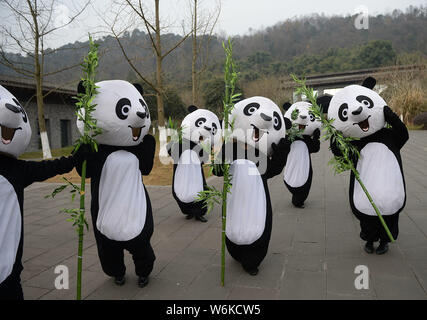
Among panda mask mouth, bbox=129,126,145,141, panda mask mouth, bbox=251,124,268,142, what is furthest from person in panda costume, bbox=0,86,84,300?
panda mask mouth, bbox=251,124,268,142

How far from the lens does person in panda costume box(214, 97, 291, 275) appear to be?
3494 mm

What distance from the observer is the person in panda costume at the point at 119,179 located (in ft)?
10.3

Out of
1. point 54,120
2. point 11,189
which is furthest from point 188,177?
point 54,120

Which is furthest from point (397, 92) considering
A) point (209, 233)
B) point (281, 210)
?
point (209, 233)

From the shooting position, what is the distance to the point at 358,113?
3758mm

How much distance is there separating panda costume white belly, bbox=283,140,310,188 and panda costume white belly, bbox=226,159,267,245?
2.85 meters

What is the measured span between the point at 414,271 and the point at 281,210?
9.39 feet

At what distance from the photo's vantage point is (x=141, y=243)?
10.8 ft

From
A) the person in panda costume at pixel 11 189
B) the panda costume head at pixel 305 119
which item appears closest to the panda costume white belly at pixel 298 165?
the panda costume head at pixel 305 119

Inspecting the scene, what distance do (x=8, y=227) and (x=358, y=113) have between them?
3.43 metres

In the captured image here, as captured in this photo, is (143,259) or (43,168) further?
(143,259)

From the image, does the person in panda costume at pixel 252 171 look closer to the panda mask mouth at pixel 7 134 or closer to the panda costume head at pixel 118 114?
the panda costume head at pixel 118 114

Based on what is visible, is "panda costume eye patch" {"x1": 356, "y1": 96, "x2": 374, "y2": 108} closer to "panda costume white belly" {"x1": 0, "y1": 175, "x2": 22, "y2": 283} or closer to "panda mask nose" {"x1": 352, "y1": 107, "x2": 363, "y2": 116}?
"panda mask nose" {"x1": 352, "y1": 107, "x2": 363, "y2": 116}

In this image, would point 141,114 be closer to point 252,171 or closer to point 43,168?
point 43,168
